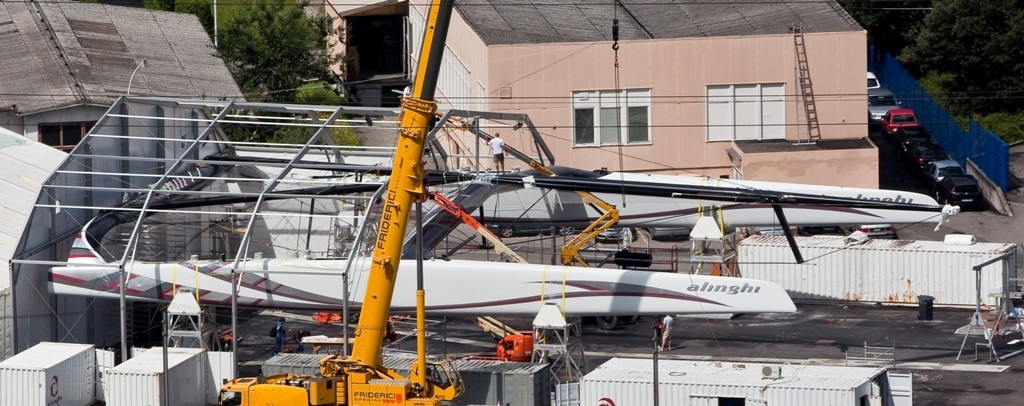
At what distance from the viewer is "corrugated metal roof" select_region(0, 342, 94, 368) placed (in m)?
38.3

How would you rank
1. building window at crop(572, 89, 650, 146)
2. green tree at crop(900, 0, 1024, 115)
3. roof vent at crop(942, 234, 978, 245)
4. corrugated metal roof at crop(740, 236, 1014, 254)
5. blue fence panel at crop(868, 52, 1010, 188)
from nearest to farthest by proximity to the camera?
corrugated metal roof at crop(740, 236, 1014, 254) < roof vent at crop(942, 234, 978, 245) < building window at crop(572, 89, 650, 146) < blue fence panel at crop(868, 52, 1010, 188) < green tree at crop(900, 0, 1024, 115)

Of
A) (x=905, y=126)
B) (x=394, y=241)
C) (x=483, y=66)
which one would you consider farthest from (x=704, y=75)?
(x=394, y=241)

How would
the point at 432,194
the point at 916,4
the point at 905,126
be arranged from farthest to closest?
the point at 916,4, the point at 905,126, the point at 432,194

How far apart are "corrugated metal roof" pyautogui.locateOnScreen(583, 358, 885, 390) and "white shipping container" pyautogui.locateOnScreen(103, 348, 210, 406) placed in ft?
33.9

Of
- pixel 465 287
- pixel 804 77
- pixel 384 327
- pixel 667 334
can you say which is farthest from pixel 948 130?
pixel 384 327

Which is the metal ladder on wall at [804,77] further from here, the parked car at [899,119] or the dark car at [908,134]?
the parked car at [899,119]

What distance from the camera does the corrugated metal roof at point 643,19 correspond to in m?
65.4

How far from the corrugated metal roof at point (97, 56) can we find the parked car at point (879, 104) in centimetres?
3077

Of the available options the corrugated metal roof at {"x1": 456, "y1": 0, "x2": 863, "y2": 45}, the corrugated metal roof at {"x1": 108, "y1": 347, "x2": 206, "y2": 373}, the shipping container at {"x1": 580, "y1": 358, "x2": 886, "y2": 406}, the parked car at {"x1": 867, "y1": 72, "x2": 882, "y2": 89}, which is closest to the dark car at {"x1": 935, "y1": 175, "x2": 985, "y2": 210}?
the corrugated metal roof at {"x1": 456, "y1": 0, "x2": 863, "y2": 45}

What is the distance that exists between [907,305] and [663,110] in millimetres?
16573

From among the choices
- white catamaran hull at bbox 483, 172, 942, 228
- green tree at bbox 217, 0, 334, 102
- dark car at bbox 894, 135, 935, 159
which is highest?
green tree at bbox 217, 0, 334, 102

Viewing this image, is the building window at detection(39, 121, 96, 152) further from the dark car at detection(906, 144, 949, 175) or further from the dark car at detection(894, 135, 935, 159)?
the dark car at detection(894, 135, 935, 159)

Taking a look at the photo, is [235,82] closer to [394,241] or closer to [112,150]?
[112,150]

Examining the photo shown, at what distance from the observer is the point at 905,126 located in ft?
236
